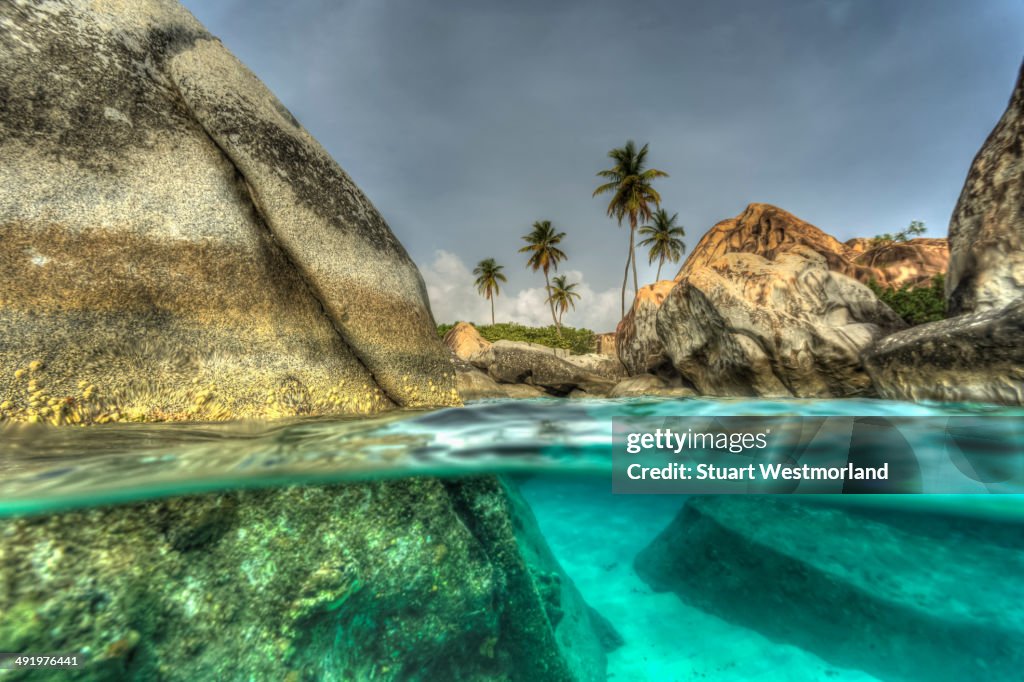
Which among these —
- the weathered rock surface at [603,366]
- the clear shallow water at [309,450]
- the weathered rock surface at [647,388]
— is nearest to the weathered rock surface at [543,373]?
the weathered rock surface at [603,366]

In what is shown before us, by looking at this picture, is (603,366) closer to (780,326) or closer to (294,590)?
(780,326)

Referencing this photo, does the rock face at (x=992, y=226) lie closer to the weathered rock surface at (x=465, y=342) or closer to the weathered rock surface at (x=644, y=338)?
the weathered rock surface at (x=644, y=338)

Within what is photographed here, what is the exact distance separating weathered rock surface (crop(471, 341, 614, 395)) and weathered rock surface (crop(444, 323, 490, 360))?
4.36 m

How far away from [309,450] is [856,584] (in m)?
5.11

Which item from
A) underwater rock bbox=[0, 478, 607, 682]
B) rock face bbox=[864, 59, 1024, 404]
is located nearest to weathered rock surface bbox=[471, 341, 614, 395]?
rock face bbox=[864, 59, 1024, 404]

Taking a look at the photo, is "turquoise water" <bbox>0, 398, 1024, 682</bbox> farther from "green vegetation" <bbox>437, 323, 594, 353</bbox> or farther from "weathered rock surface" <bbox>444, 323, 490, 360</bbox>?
"green vegetation" <bbox>437, 323, 594, 353</bbox>

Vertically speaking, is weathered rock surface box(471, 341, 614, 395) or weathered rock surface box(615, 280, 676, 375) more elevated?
weathered rock surface box(615, 280, 676, 375)

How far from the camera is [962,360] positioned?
499 cm

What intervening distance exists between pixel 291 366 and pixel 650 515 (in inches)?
213

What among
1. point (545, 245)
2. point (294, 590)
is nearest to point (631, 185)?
point (545, 245)

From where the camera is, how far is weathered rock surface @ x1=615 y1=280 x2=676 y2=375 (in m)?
17.7

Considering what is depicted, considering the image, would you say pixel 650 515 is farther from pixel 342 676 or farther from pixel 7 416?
pixel 7 416

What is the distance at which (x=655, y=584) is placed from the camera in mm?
4828

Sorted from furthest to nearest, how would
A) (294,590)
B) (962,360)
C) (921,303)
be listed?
(921,303) < (962,360) < (294,590)
